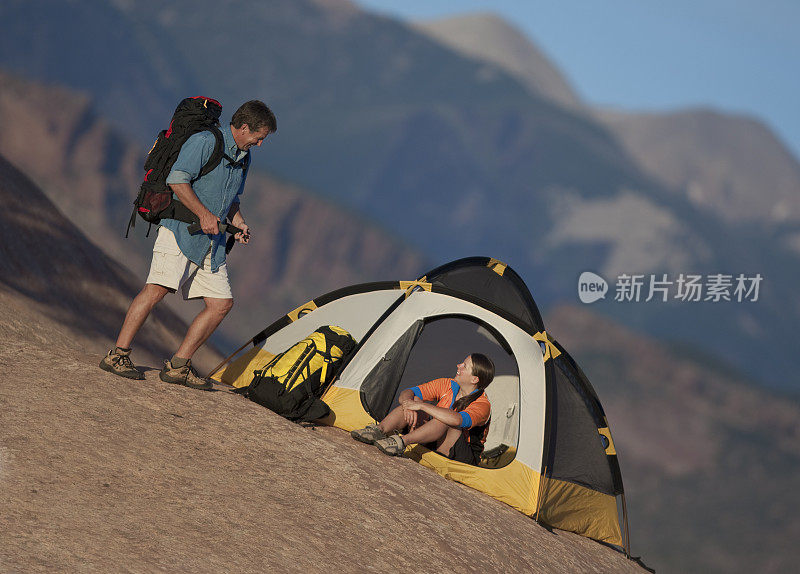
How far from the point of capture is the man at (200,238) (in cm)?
654

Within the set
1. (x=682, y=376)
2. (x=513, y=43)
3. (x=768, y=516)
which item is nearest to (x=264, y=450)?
(x=768, y=516)

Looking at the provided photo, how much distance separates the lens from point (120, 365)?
6984 mm

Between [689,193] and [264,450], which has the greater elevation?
[689,193]

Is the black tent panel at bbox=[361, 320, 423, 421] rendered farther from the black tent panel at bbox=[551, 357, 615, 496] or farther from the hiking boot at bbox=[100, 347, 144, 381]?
the hiking boot at bbox=[100, 347, 144, 381]

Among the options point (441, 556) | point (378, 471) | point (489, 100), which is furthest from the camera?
point (489, 100)

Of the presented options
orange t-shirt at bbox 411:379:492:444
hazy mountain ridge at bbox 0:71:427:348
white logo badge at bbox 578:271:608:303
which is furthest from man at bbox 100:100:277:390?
white logo badge at bbox 578:271:608:303

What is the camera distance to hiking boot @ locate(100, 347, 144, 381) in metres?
6.96

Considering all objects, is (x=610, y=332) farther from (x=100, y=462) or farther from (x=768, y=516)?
(x=100, y=462)

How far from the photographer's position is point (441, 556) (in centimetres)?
607

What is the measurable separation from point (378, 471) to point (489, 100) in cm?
11656

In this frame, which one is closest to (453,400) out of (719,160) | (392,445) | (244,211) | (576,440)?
(392,445)

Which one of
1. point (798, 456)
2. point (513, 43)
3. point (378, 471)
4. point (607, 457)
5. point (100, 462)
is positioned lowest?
point (100, 462)

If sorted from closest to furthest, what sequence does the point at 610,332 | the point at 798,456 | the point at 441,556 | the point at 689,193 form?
1. the point at 441,556
2. the point at 798,456
3. the point at 610,332
4. the point at 689,193

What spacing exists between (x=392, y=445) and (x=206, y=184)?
2.73 meters
